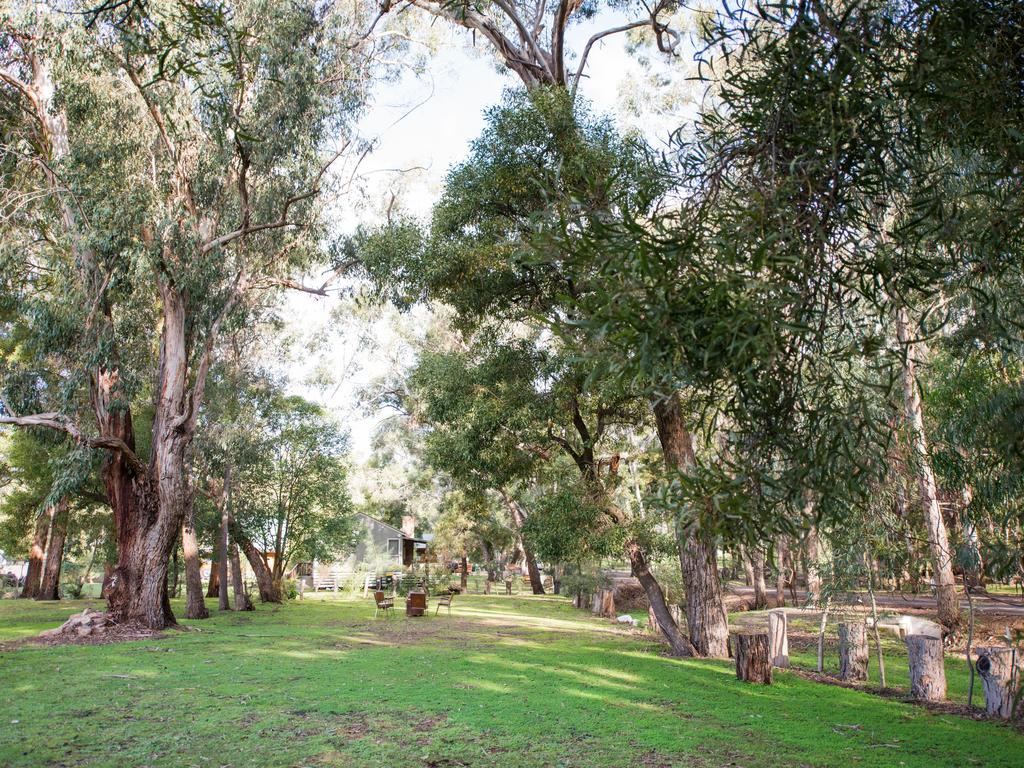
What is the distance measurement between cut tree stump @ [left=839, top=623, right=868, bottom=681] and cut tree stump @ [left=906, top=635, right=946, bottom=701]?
4.17 feet

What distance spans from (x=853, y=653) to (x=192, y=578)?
15.7 m

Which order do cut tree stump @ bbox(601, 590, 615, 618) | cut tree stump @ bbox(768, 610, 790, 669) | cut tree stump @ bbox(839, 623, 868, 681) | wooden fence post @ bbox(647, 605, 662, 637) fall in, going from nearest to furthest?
cut tree stump @ bbox(839, 623, 868, 681) → cut tree stump @ bbox(768, 610, 790, 669) → wooden fence post @ bbox(647, 605, 662, 637) → cut tree stump @ bbox(601, 590, 615, 618)

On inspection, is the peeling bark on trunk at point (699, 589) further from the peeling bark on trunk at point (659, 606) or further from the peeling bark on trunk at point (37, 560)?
the peeling bark on trunk at point (37, 560)

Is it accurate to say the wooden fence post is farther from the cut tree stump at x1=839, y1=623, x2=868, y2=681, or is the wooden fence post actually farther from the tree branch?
the tree branch

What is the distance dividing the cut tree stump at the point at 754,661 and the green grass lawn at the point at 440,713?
0.29 meters

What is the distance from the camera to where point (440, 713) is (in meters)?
7.41

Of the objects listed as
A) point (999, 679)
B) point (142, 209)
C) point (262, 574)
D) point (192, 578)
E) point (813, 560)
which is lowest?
point (999, 679)

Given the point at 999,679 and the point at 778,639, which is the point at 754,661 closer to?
the point at 778,639

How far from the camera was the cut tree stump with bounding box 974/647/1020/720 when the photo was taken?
7598 millimetres

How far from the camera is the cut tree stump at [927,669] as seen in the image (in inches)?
344

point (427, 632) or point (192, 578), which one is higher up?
point (192, 578)

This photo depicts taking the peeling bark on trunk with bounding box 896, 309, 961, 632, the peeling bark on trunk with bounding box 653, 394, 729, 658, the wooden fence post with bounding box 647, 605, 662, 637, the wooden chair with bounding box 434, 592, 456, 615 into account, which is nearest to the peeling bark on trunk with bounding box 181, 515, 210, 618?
the wooden chair with bounding box 434, 592, 456, 615

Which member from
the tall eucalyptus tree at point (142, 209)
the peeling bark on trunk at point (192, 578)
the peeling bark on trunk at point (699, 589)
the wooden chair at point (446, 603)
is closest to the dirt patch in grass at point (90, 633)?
the tall eucalyptus tree at point (142, 209)

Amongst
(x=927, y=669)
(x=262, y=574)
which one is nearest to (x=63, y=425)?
(x=262, y=574)
